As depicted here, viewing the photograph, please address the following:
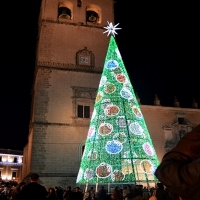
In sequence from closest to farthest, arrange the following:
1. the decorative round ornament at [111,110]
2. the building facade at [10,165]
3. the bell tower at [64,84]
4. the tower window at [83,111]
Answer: the decorative round ornament at [111,110], the bell tower at [64,84], the tower window at [83,111], the building facade at [10,165]

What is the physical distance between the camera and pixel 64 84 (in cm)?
1888

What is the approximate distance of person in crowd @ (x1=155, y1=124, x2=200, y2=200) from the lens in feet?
3.93

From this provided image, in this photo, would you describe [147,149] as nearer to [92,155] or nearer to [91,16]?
[92,155]

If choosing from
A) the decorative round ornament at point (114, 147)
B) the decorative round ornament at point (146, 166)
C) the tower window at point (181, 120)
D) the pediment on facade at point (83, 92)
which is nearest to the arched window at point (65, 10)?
the pediment on facade at point (83, 92)

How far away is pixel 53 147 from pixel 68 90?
418 centimetres

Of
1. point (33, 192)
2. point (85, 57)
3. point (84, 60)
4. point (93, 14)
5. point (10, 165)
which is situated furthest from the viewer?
point (10, 165)

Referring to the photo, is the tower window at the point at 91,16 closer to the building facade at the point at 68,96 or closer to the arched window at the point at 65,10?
the building facade at the point at 68,96

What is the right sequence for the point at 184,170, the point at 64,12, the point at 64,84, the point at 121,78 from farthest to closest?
the point at 64,12 < the point at 64,84 < the point at 121,78 < the point at 184,170

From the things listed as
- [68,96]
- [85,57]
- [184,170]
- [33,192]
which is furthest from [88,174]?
[85,57]

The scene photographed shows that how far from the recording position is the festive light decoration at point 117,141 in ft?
34.3

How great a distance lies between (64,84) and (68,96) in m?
0.94

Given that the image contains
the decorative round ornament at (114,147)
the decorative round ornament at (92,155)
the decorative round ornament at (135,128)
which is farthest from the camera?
the decorative round ornament at (135,128)

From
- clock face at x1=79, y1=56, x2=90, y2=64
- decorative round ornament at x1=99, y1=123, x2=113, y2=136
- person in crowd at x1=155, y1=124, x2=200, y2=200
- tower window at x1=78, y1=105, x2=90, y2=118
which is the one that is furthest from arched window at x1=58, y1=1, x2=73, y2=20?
person in crowd at x1=155, y1=124, x2=200, y2=200

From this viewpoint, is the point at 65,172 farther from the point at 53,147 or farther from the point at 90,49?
the point at 90,49
